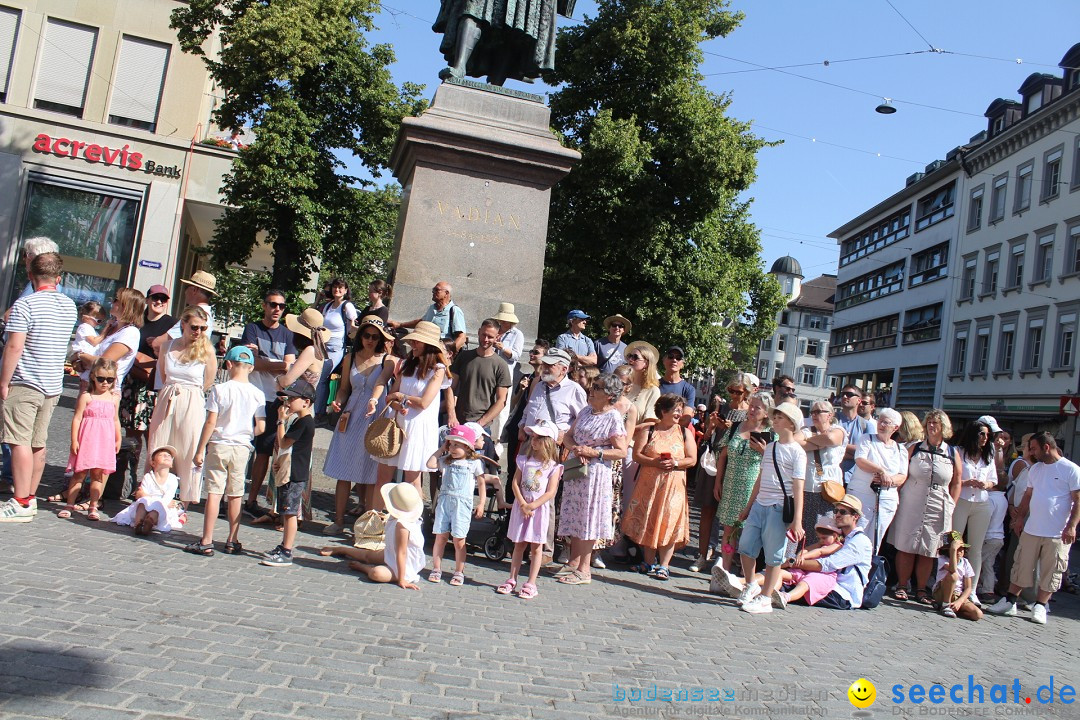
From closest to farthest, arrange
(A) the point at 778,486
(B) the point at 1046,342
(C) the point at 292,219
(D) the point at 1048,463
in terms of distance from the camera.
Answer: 1. (A) the point at 778,486
2. (D) the point at 1048,463
3. (C) the point at 292,219
4. (B) the point at 1046,342

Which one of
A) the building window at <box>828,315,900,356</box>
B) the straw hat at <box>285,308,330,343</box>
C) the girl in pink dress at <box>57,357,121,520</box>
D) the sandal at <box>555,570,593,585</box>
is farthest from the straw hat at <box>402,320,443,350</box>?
the building window at <box>828,315,900,356</box>

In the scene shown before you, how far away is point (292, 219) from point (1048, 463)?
63.9ft

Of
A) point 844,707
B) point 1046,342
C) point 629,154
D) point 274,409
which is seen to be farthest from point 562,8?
point 1046,342

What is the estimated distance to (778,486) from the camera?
753cm

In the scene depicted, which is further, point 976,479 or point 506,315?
point 976,479

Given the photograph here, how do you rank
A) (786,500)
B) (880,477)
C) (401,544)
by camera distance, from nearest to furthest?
(401,544) → (786,500) → (880,477)

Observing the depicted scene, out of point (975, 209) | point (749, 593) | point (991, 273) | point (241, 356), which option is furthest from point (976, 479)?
point (975, 209)

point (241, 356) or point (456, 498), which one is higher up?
point (241, 356)

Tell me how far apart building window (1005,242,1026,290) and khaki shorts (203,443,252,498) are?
39968mm

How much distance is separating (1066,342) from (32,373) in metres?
37.7

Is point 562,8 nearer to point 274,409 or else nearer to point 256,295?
point 274,409

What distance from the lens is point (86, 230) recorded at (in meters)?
27.0

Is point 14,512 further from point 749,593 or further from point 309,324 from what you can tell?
point 749,593

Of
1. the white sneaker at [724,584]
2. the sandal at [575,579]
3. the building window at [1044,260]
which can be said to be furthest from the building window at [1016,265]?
the sandal at [575,579]
